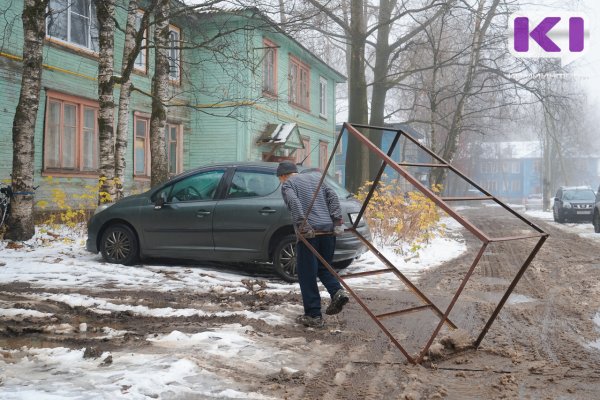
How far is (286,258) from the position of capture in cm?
756

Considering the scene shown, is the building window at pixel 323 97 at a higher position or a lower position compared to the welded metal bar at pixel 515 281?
higher

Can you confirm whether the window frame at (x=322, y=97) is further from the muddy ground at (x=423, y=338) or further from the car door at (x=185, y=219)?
the muddy ground at (x=423, y=338)

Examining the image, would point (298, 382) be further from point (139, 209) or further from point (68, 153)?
point (68, 153)

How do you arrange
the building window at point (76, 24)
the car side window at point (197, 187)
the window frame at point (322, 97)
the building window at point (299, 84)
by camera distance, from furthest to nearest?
the window frame at point (322, 97) → the building window at point (299, 84) → the building window at point (76, 24) → the car side window at point (197, 187)

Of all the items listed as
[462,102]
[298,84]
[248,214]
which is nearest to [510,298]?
[248,214]

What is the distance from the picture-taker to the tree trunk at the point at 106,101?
1073 centimetres

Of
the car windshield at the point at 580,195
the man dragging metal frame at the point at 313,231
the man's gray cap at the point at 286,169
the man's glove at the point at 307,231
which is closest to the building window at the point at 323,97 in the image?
the car windshield at the point at 580,195

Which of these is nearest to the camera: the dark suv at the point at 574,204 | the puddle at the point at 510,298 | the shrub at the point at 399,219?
the puddle at the point at 510,298

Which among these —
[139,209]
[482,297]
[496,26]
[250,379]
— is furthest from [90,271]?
[496,26]

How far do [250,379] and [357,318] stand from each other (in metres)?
2.16

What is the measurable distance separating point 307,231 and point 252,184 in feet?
Result: 9.85

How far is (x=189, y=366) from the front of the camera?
3877 mm

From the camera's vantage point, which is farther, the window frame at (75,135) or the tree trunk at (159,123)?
the window frame at (75,135)

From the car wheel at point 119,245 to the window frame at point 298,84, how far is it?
1384cm
